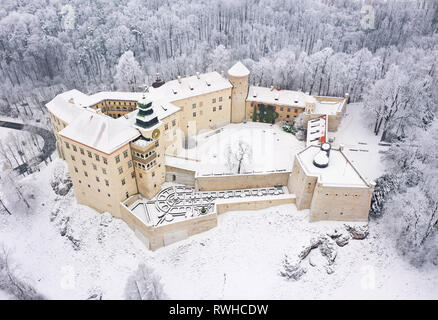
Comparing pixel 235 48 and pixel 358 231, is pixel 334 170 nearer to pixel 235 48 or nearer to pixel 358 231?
pixel 358 231

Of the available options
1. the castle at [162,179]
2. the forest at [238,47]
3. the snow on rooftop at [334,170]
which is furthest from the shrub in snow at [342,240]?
the forest at [238,47]

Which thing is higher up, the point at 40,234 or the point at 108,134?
the point at 108,134

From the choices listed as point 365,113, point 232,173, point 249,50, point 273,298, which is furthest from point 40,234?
point 249,50

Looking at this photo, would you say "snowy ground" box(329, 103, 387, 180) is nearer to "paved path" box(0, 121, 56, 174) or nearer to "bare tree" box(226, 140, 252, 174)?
"bare tree" box(226, 140, 252, 174)

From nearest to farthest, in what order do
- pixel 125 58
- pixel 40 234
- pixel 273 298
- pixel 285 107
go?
1. pixel 273 298
2. pixel 40 234
3. pixel 285 107
4. pixel 125 58

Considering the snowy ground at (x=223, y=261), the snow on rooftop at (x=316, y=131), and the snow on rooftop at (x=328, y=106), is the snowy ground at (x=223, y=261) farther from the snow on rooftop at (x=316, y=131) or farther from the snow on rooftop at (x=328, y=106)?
the snow on rooftop at (x=328, y=106)

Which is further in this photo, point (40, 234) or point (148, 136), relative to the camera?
point (40, 234)

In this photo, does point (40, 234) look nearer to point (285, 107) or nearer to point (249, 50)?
point (285, 107)
